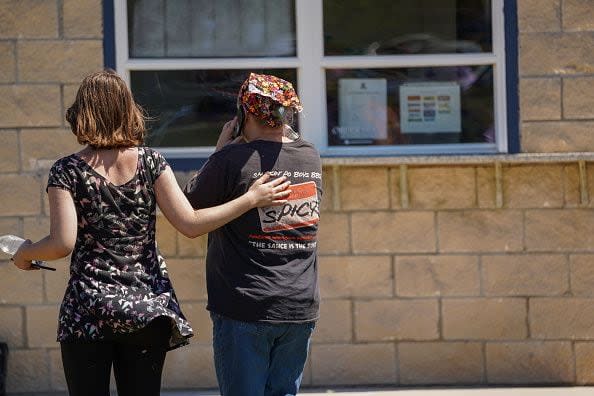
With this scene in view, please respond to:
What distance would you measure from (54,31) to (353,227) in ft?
6.39

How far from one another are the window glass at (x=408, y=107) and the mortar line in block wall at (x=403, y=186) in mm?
253

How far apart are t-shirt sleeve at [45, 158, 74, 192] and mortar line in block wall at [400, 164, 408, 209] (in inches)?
108

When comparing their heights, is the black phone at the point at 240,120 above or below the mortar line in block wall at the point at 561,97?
below

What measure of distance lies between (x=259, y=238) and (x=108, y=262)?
541mm

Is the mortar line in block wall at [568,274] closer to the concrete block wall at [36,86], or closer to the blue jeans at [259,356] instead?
the blue jeans at [259,356]

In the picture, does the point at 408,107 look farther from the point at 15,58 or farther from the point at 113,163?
the point at 113,163

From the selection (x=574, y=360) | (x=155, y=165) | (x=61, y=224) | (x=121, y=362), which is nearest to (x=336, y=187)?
(x=574, y=360)

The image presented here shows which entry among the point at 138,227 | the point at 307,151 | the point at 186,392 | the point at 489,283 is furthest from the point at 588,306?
the point at 138,227

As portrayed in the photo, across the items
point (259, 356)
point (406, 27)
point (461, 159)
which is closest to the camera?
point (259, 356)

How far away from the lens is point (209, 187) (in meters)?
3.91

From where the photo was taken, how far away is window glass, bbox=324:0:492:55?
6262 mm

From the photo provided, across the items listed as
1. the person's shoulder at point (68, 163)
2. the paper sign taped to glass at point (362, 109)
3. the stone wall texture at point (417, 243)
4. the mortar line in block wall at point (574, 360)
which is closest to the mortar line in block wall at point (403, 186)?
the stone wall texture at point (417, 243)

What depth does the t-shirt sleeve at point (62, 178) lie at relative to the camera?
3.66 meters

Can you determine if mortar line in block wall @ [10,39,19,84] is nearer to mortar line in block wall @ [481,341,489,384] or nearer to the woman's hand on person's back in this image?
the woman's hand on person's back
